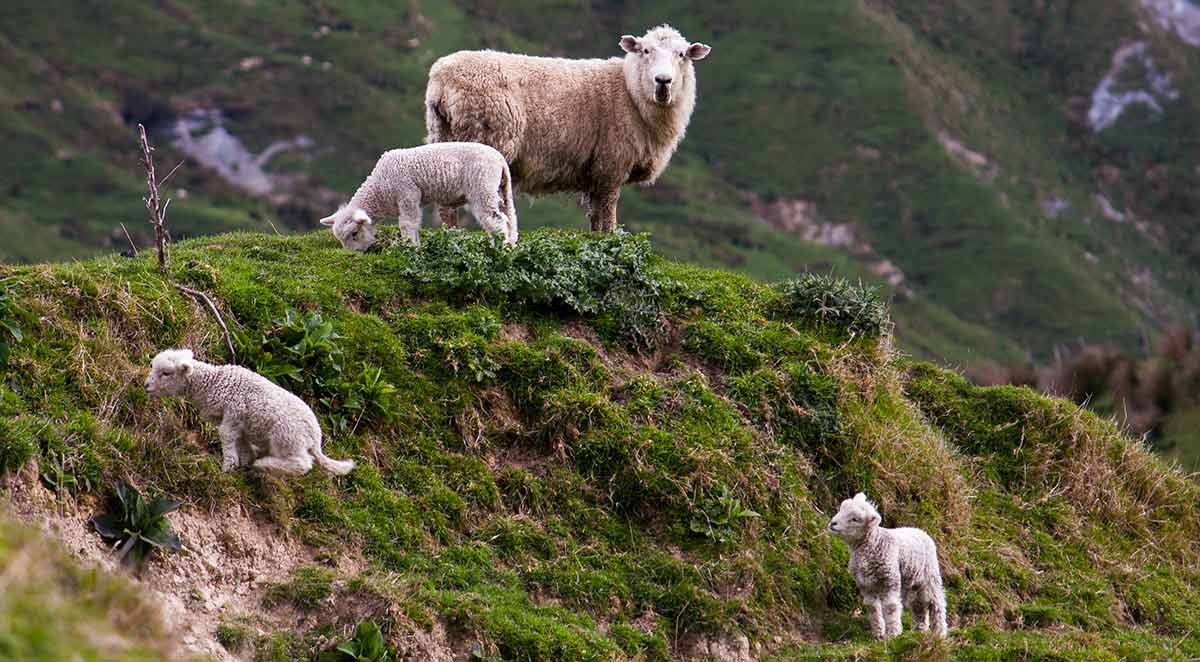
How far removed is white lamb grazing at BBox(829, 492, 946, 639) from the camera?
9.88 m

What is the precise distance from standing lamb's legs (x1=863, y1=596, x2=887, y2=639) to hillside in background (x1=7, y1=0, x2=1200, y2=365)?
268 ft

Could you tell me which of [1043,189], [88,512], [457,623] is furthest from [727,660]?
[1043,189]

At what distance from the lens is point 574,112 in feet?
45.9

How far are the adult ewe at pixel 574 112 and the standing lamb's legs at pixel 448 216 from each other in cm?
2

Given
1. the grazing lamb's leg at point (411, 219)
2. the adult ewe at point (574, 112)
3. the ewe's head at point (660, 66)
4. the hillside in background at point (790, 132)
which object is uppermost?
the ewe's head at point (660, 66)

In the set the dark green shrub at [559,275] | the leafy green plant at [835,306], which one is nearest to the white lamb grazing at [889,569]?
the dark green shrub at [559,275]

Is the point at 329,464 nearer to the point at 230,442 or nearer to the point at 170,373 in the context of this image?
the point at 230,442

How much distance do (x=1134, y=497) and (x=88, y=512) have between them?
404 inches

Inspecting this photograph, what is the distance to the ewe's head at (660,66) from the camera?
13945mm

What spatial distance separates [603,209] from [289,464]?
6.43 m

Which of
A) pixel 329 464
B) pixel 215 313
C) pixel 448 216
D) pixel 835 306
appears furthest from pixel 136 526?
pixel 835 306

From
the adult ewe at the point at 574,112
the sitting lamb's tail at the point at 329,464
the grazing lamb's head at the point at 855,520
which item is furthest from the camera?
the adult ewe at the point at 574,112

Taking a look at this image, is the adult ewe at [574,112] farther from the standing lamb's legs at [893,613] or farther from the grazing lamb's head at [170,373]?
the standing lamb's legs at [893,613]

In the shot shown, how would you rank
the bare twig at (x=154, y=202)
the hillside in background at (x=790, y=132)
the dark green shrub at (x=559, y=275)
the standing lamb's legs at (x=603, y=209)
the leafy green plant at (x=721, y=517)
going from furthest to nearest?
the hillside in background at (x=790, y=132), the standing lamb's legs at (x=603, y=209), the dark green shrub at (x=559, y=275), the leafy green plant at (x=721, y=517), the bare twig at (x=154, y=202)
